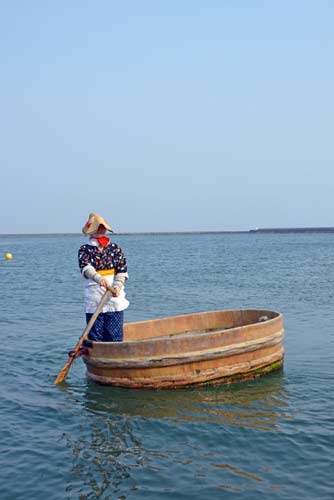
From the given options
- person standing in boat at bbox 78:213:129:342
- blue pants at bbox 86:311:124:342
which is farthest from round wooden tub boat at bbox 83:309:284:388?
person standing in boat at bbox 78:213:129:342

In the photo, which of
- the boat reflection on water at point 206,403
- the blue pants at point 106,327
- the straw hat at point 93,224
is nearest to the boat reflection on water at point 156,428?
the boat reflection on water at point 206,403

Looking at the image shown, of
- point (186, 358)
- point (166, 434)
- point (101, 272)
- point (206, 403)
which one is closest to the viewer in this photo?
point (166, 434)

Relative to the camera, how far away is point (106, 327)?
8875mm

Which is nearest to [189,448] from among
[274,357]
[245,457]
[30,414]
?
[245,457]

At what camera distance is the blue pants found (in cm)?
881

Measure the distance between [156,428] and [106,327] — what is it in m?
2.14

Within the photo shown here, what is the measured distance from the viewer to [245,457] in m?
6.16

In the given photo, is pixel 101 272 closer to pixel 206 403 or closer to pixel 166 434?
pixel 206 403

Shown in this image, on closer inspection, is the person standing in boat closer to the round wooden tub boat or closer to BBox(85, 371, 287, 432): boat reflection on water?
the round wooden tub boat

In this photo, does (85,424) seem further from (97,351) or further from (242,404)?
(242,404)

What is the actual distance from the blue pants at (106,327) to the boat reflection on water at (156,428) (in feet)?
2.28

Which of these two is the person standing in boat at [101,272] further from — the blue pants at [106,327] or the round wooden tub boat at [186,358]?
the round wooden tub boat at [186,358]

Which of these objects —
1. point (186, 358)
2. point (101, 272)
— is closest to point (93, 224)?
point (101, 272)

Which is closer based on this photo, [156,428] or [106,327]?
[156,428]
